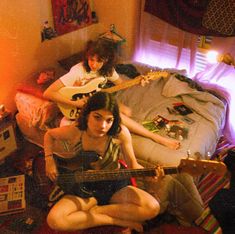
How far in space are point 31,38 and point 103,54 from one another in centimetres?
52

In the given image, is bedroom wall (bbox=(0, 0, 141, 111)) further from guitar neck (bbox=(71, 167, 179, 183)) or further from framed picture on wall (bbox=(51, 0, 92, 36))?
guitar neck (bbox=(71, 167, 179, 183))

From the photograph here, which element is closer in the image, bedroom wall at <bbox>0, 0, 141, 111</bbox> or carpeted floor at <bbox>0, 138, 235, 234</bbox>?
carpeted floor at <bbox>0, 138, 235, 234</bbox>

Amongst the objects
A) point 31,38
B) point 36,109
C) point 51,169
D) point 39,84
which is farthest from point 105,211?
point 31,38

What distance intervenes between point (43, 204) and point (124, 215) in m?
0.40

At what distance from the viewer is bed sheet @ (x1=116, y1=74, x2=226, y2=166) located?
113 centimetres

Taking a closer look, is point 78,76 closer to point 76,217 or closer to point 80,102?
point 80,102

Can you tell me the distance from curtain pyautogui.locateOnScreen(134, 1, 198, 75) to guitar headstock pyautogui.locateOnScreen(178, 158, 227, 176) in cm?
101

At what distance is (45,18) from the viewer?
1458mm

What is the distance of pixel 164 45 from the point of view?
1.92 meters

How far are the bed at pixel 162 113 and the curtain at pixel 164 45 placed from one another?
0.50 ft

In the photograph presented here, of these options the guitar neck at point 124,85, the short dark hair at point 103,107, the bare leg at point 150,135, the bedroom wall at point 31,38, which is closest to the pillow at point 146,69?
the bedroom wall at point 31,38

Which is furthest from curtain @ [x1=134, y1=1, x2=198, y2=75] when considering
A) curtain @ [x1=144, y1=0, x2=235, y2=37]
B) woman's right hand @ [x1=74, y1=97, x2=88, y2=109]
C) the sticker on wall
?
woman's right hand @ [x1=74, y1=97, x2=88, y2=109]

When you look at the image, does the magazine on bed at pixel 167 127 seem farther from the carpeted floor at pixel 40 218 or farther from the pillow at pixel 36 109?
the pillow at pixel 36 109

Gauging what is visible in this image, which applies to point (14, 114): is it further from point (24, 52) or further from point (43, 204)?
point (43, 204)
